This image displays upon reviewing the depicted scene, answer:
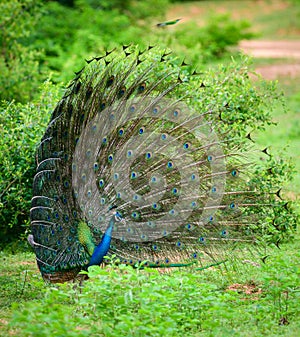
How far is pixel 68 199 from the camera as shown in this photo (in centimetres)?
671

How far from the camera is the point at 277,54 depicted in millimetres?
23562

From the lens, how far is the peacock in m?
6.57

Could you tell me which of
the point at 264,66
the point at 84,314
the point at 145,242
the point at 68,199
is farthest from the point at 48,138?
the point at 264,66

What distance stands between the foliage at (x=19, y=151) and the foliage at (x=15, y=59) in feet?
10.1

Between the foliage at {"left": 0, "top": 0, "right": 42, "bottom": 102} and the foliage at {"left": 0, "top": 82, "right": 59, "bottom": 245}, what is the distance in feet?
10.1

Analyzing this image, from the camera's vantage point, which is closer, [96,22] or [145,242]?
[145,242]

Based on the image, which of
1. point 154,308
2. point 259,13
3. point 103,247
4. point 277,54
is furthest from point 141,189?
point 259,13

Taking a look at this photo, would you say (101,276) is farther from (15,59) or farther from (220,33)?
(220,33)

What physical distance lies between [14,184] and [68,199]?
1565 mm

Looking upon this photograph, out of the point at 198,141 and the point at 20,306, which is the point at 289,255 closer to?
the point at 198,141

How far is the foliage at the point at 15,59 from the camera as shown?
11.6m

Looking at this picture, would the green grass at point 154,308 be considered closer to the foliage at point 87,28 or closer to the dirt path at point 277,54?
the foliage at point 87,28

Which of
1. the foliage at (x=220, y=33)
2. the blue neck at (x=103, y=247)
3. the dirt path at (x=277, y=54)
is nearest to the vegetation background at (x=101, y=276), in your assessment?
the blue neck at (x=103, y=247)

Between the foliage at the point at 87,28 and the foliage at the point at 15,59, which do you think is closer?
the foliage at the point at 15,59
